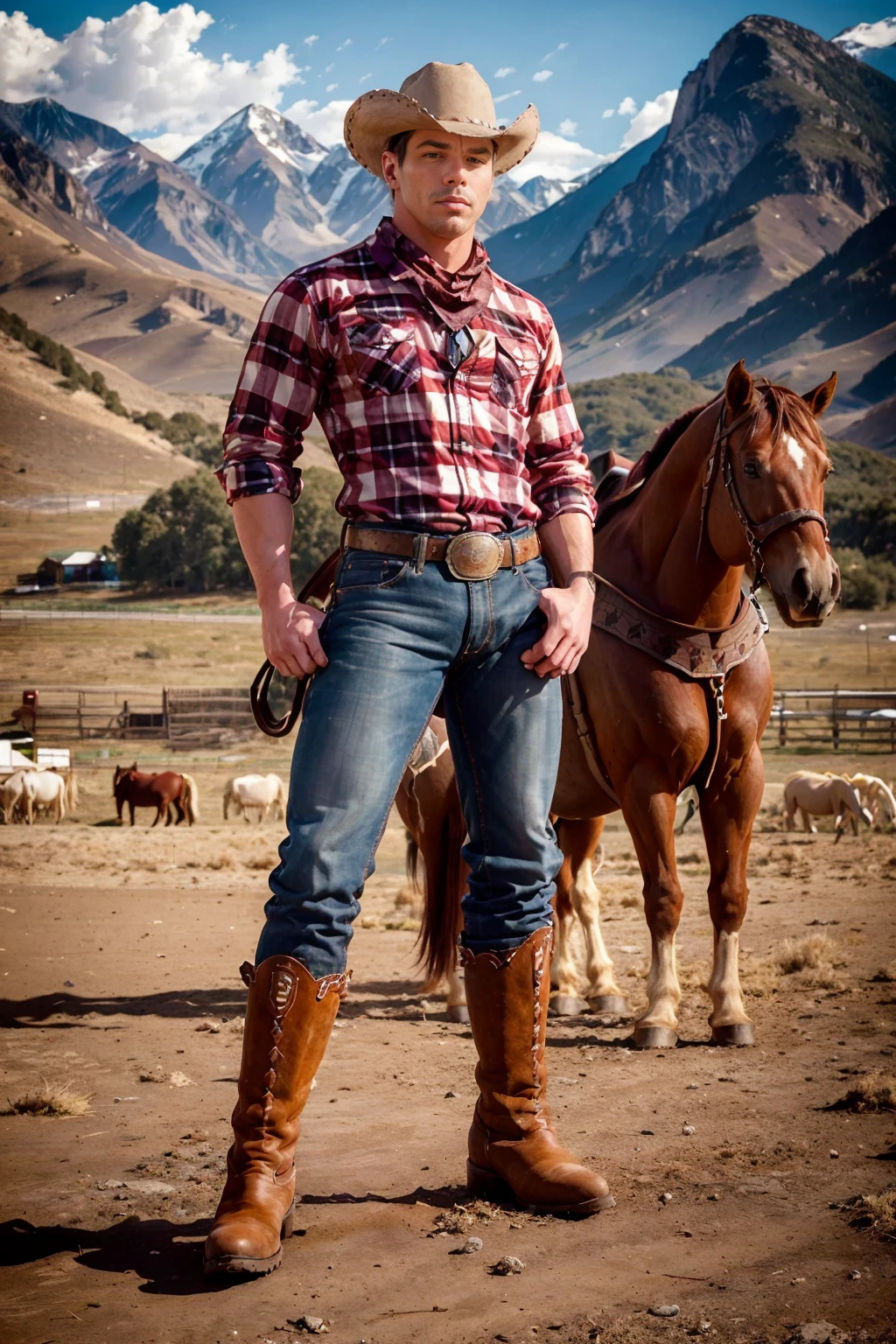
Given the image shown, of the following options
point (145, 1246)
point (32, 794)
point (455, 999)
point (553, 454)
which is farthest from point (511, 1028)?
point (32, 794)

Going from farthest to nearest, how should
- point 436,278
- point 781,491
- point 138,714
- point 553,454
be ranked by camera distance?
point 138,714, point 781,491, point 553,454, point 436,278

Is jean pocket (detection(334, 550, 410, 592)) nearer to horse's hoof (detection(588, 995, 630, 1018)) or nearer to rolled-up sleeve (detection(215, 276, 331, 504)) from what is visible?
rolled-up sleeve (detection(215, 276, 331, 504))

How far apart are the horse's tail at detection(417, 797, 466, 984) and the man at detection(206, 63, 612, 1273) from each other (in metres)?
2.78

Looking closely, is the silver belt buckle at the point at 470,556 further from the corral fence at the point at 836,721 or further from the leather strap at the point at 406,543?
the corral fence at the point at 836,721

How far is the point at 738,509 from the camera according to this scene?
421cm

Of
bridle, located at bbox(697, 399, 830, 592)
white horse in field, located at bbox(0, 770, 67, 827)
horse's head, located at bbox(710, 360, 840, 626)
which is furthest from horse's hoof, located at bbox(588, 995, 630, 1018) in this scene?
white horse in field, located at bbox(0, 770, 67, 827)

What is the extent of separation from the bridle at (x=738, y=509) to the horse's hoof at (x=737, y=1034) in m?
1.69

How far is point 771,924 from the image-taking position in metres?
7.38

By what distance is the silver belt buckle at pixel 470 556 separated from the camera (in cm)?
257

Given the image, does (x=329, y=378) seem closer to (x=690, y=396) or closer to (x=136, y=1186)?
(x=136, y=1186)

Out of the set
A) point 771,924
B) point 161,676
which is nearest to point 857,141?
point 161,676

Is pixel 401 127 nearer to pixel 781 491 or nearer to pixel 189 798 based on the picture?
pixel 781 491

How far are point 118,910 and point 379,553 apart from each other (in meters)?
6.94

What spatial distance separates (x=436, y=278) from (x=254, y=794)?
18.4 meters
